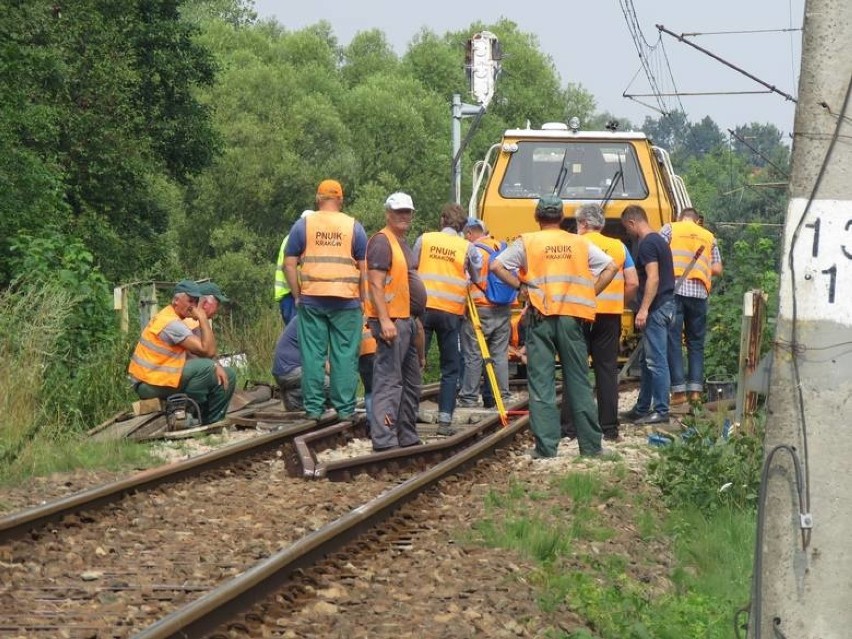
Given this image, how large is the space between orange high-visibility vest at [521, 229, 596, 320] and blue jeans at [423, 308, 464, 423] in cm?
240

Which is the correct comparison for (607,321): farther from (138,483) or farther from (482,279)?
(138,483)

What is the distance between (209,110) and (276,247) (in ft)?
60.0

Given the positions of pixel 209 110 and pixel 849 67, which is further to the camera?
pixel 209 110

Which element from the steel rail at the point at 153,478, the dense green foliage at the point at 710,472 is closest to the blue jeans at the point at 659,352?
the steel rail at the point at 153,478

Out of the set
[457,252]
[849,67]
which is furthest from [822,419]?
[457,252]

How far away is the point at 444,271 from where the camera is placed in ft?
44.9

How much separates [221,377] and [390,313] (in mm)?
2205

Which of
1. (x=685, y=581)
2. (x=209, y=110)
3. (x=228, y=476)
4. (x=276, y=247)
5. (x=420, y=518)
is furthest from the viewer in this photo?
(x=276, y=247)

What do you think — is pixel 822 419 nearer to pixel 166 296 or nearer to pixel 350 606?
pixel 350 606

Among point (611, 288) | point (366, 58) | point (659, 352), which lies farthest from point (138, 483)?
point (366, 58)

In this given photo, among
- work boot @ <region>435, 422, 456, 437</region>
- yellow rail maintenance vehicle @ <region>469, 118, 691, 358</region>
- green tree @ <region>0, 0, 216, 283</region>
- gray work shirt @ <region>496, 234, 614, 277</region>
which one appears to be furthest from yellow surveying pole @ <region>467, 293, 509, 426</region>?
green tree @ <region>0, 0, 216, 283</region>

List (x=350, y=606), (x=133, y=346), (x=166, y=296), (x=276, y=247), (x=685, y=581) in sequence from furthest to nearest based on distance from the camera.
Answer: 1. (x=276, y=247)
2. (x=166, y=296)
3. (x=133, y=346)
4. (x=685, y=581)
5. (x=350, y=606)

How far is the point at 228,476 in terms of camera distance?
423 inches

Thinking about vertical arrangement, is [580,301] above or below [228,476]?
above
